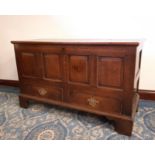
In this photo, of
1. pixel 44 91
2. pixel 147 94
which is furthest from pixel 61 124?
pixel 147 94

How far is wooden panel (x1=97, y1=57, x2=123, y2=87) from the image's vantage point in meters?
1.18

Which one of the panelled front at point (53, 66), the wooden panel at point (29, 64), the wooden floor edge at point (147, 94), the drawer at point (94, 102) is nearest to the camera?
the drawer at point (94, 102)

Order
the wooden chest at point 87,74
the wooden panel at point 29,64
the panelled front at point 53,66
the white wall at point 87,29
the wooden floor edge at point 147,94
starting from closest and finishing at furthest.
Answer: the wooden chest at point 87,74 < the panelled front at point 53,66 < the wooden panel at point 29,64 < the white wall at point 87,29 < the wooden floor edge at point 147,94

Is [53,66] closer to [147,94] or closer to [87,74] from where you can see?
[87,74]

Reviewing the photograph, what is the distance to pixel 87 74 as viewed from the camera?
131cm

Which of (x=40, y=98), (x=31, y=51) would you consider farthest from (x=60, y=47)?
(x=40, y=98)

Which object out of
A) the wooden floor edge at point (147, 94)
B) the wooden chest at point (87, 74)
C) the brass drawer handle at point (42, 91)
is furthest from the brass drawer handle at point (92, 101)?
the wooden floor edge at point (147, 94)

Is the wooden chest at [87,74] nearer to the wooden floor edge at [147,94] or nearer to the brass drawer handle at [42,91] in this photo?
the brass drawer handle at [42,91]

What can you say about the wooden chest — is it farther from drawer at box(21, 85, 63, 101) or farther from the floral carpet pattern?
the floral carpet pattern

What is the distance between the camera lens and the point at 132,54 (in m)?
1.10

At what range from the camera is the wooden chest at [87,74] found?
1.17 m

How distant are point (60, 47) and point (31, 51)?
34cm

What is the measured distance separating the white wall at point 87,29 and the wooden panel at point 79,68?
0.60 meters

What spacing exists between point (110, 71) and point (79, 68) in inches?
10.5
